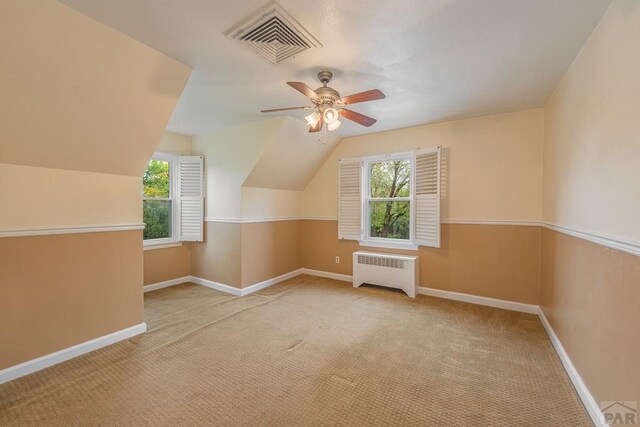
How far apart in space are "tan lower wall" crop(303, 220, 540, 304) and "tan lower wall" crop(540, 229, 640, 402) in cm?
82

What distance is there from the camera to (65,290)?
7.66 ft

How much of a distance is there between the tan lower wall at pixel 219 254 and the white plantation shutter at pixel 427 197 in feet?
8.58

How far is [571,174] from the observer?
87.4 inches

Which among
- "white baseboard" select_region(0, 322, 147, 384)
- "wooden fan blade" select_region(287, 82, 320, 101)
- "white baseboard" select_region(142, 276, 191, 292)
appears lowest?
"white baseboard" select_region(0, 322, 147, 384)

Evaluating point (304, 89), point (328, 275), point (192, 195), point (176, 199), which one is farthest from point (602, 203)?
point (176, 199)

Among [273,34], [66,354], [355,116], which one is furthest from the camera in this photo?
[355,116]

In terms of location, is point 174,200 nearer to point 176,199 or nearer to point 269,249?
point 176,199

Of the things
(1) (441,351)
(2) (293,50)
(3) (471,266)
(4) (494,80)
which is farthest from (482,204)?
(2) (293,50)

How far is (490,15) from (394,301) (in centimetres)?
318

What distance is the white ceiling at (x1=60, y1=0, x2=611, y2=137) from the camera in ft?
5.38

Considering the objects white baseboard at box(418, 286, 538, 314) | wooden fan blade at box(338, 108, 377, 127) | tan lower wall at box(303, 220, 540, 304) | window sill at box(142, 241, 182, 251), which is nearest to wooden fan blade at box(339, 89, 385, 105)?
wooden fan blade at box(338, 108, 377, 127)

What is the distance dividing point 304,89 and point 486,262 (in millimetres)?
3150

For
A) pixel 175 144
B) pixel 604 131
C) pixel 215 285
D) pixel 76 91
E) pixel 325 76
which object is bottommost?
pixel 215 285

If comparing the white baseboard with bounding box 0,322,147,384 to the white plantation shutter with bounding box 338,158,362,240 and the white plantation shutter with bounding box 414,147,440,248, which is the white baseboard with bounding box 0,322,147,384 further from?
the white plantation shutter with bounding box 414,147,440,248
